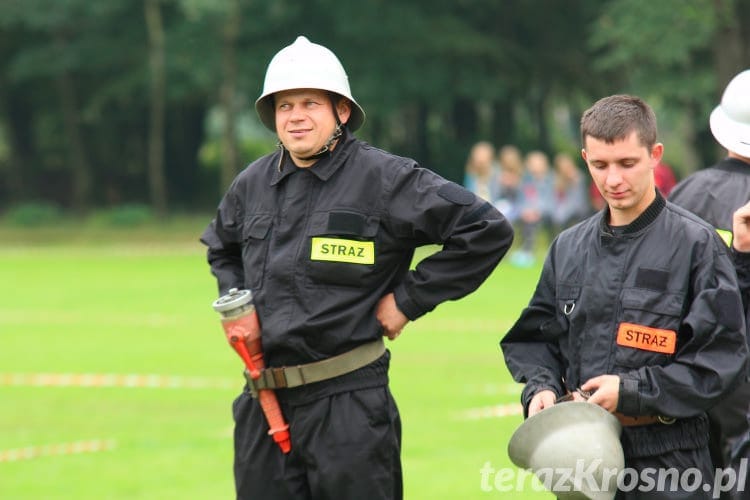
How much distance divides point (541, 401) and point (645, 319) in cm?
42

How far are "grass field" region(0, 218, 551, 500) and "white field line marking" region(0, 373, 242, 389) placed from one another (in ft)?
0.07

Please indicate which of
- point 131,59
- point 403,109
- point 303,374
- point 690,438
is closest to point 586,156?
point 690,438

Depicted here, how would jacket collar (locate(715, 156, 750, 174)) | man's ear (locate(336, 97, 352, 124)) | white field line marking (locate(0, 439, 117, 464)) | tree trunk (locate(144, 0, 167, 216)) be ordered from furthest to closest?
1. tree trunk (locate(144, 0, 167, 216))
2. white field line marking (locate(0, 439, 117, 464))
3. jacket collar (locate(715, 156, 750, 174))
4. man's ear (locate(336, 97, 352, 124))

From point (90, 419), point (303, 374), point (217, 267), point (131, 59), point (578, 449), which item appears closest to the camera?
point (578, 449)

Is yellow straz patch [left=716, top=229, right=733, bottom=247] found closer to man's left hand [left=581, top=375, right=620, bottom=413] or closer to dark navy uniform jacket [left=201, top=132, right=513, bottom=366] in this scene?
dark navy uniform jacket [left=201, top=132, right=513, bottom=366]

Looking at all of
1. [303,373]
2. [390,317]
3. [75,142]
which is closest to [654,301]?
[390,317]

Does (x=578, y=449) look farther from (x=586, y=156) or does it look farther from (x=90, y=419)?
(x=90, y=419)

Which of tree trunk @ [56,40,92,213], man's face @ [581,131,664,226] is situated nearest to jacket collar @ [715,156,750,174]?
man's face @ [581,131,664,226]

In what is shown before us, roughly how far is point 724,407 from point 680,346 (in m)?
1.25

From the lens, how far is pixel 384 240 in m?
5.17

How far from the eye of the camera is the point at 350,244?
5.09 m

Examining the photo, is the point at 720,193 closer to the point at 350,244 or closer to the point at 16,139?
the point at 350,244

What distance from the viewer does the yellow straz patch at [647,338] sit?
4457 mm

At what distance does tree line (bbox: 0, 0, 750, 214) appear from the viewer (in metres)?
37.6
